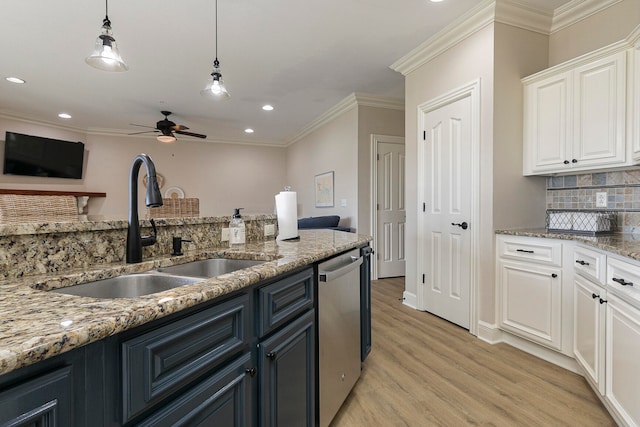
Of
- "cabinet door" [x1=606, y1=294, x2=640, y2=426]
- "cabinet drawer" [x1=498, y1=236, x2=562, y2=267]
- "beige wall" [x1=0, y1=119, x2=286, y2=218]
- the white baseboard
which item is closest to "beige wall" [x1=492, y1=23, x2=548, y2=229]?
"cabinet drawer" [x1=498, y1=236, x2=562, y2=267]

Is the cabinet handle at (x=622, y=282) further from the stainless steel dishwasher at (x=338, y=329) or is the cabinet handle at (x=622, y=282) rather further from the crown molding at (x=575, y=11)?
the crown molding at (x=575, y=11)

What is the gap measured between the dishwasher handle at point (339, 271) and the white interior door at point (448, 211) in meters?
1.37

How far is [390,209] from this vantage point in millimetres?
4684

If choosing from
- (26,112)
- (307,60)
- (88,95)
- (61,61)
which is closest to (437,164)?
(307,60)

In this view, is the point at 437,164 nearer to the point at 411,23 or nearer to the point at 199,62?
the point at 411,23

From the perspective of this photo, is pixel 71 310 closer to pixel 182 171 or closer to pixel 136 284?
pixel 136 284

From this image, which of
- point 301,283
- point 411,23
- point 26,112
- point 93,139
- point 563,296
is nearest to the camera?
point 301,283

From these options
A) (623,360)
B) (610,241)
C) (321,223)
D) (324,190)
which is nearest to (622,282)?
(623,360)

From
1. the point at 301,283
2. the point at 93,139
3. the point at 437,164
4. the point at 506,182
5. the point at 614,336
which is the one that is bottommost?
the point at 614,336

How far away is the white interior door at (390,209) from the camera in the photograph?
4613 millimetres

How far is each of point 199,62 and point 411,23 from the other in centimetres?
225

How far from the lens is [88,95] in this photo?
14.5 ft

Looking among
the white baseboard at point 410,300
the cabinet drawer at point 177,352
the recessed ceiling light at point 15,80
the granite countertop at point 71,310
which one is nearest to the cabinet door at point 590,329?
the white baseboard at point 410,300

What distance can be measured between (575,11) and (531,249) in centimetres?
192
